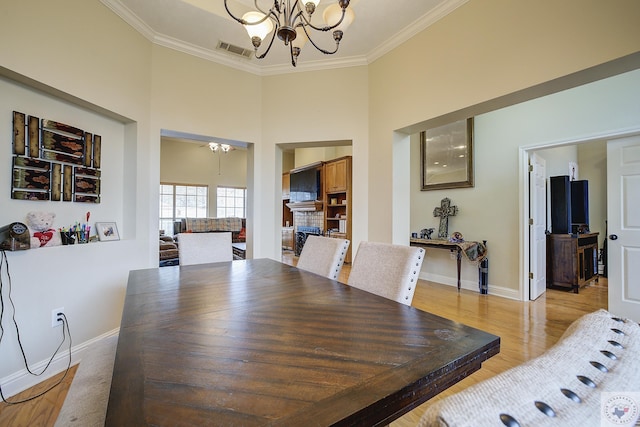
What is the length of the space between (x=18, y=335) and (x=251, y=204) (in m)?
2.12

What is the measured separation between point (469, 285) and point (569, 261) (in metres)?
1.42

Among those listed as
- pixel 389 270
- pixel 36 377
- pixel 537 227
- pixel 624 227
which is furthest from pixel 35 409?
pixel 537 227

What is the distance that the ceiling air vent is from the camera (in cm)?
292

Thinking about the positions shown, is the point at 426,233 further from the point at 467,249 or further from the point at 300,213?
the point at 300,213

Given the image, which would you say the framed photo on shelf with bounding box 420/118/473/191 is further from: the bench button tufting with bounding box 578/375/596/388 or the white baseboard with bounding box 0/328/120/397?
the white baseboard with bounding box 0/328/120/397

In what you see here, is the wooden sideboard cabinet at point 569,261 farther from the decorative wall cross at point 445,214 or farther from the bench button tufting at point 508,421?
the bench button tufting at point 508,421

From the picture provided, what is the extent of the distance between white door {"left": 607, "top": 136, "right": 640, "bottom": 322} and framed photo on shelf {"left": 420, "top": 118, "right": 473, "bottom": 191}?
Result: 4.73 ft

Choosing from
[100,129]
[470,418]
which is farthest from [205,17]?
[470,418]

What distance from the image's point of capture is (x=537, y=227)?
11.8 ft

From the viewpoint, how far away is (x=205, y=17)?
251 centimetres

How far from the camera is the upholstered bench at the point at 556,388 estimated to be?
248 millimetres

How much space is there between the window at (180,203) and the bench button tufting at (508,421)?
30.2 ft

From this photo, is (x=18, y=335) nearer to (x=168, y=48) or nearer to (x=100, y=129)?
(x=100, y=129)
